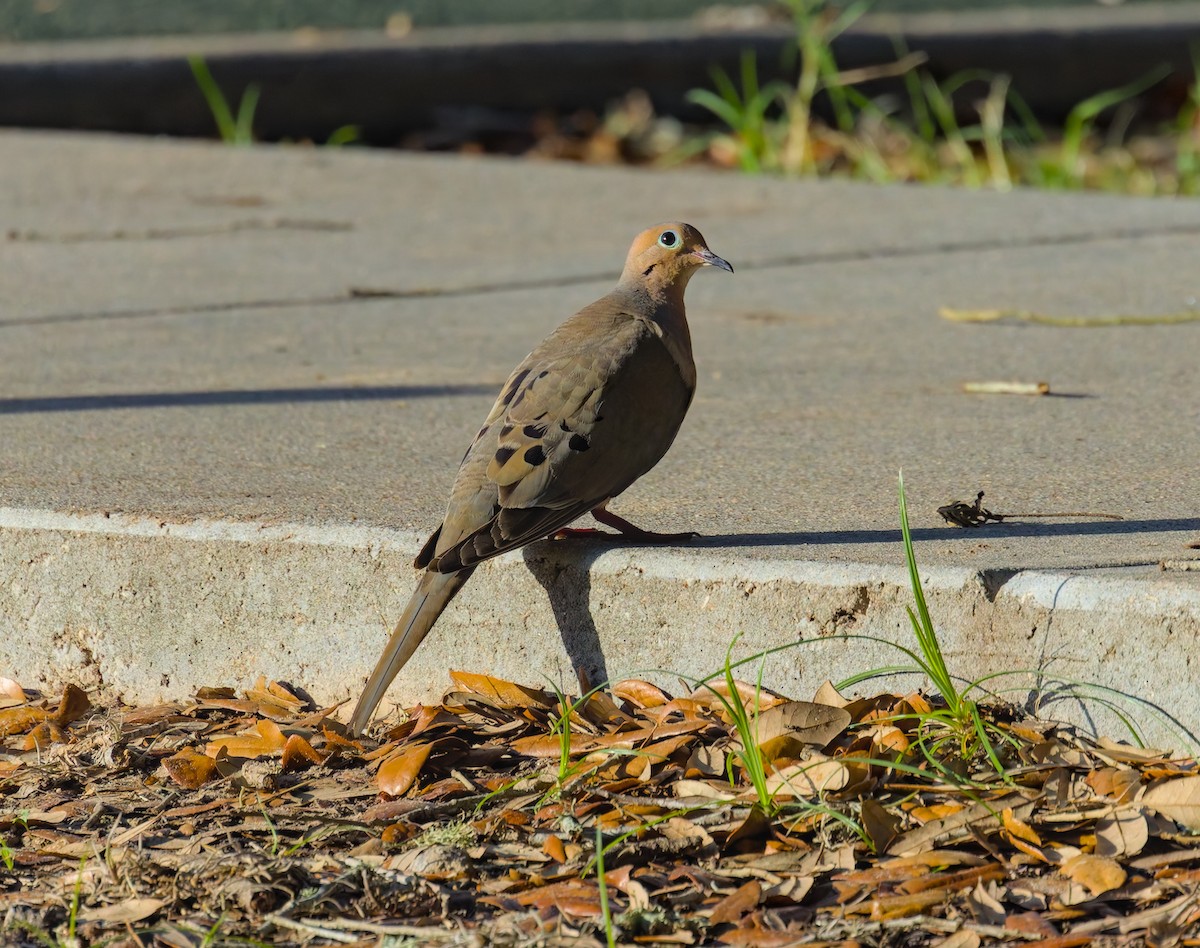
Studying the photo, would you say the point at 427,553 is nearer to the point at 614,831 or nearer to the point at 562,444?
the point at 562,444

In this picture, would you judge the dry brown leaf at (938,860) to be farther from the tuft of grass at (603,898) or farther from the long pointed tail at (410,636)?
the long pointed tail at (410,636)

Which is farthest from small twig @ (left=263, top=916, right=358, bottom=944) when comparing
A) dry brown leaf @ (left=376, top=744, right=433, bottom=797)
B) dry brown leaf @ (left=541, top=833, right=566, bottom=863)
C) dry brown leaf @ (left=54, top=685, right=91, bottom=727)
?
dry brown leaf @ (left=54, top=685, right=91, bottom=727)

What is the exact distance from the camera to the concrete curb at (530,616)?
10.3 ft

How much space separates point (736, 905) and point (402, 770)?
76 centimetres

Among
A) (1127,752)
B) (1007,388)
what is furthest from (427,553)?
(1007,388)

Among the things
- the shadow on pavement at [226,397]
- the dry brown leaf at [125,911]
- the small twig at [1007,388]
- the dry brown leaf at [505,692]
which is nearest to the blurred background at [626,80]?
the small twig at [1007,388]

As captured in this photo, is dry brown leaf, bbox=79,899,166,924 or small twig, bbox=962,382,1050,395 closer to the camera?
dry brown leaf, bbox=79,899,166,924

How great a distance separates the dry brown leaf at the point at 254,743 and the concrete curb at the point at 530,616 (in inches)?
9.7

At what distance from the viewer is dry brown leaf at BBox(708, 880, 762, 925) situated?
2.74 meters

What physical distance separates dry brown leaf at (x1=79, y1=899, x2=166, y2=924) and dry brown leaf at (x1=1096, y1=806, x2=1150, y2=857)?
148 cm

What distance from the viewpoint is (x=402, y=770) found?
10.7ft

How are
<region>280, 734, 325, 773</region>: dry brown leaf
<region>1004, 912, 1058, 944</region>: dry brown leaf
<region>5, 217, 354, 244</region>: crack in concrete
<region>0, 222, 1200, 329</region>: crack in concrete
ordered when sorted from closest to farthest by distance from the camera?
1. <region>1004, 912, 1058, 944</region>: dry brown leaf
2. <region>280, 734, 325, 773</region>: dry brown leaf
3. <region>0, 222, 1200, 329</region>: crack in concrete
4. <region>5, 217, 354, 244</region>: crack in concrete

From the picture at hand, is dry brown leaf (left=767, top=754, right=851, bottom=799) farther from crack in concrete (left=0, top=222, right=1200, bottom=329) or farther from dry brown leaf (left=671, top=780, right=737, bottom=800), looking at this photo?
crack in concrete (left=0, top=222, right=1200, bottom=329)

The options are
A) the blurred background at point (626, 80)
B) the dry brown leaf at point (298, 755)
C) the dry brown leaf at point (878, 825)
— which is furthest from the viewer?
the blurred background at point (626, 80)
